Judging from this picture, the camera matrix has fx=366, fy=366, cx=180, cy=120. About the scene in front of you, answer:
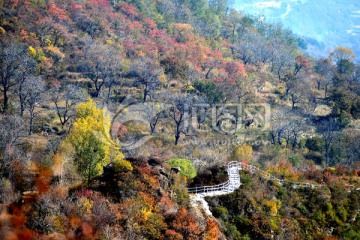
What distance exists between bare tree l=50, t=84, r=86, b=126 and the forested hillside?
9.2 inches

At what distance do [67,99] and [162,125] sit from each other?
13.5m

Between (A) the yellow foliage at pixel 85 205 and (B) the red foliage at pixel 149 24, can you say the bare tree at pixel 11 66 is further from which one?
(B) the red foliage at pixel 149 24

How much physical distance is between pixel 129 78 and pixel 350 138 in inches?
1368

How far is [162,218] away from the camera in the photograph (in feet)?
70.3

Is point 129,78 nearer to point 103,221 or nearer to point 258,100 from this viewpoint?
point 258,100

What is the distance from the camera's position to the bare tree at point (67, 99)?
4603cm

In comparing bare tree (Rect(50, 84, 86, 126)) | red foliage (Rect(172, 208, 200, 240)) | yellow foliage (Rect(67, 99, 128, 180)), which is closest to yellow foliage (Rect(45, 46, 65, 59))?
bare tree (Rect(50, 84, 86, 126))

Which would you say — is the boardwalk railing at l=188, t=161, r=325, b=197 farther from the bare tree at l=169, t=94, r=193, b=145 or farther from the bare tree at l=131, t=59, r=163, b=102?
the bare tree at l=131, t=59, r=163, b=102

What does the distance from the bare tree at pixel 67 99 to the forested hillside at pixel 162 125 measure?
23cm

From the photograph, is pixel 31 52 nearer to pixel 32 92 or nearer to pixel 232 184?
pixel 32 92

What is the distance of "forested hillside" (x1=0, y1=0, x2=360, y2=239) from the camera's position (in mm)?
22062

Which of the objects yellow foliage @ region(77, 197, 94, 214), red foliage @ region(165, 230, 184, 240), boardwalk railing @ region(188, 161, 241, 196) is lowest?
red foliage @ region(165, 230, 184, 240)

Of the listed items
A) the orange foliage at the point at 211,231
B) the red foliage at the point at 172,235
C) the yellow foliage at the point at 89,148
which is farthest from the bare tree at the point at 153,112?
the red foliage at the point at 172,235

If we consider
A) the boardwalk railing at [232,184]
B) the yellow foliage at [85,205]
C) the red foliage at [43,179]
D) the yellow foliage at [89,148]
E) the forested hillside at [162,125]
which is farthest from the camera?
the yellow foliage at [89,148]
